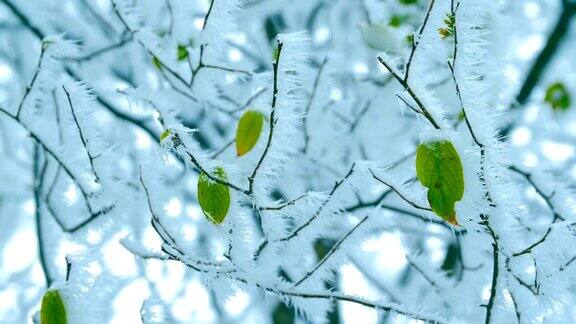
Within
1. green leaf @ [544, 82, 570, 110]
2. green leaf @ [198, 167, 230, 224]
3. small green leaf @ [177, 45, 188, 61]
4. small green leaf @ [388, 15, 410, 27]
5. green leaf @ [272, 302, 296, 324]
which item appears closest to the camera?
green leaf @ [198, 167, 230, 224]

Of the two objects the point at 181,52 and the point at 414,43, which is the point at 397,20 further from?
the point at 414,43

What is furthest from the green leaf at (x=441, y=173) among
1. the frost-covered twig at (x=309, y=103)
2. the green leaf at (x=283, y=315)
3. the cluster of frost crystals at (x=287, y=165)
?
the green leaf at (x=283, y=315)

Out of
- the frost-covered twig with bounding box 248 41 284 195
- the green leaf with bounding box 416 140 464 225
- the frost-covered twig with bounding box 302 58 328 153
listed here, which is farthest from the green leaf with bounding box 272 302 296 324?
the green leaf with bounding box 416 140 464 225

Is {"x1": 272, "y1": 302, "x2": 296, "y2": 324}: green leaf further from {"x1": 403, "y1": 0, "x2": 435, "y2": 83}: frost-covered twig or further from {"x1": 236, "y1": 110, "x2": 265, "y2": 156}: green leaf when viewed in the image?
{"x1": 403, "y1": 0, "x2": 435, "y2": 83}: frost-covered twig

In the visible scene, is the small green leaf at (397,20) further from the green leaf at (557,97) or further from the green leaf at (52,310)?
the green leaf at (52,310)

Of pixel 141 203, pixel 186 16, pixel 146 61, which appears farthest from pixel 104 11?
pixel 141 203

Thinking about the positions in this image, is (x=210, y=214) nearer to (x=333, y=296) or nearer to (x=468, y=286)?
(x=333, y=296)

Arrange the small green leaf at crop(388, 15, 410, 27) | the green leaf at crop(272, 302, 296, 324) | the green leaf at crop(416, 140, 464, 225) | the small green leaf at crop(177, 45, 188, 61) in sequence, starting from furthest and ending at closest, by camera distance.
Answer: the green leaf at crop(272, 302, 296, 324) → the small green leaf at crop(388, 15, 410, 27) → the small green leaf at crop(177, 45, 188, 61) → the green leaf at crop(416, 140, 464, 225)

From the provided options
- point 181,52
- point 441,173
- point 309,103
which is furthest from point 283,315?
point 441,173

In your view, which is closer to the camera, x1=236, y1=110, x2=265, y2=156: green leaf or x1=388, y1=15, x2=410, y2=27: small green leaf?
x1=236, y1=110, x2=265, y2=156: green leaf
